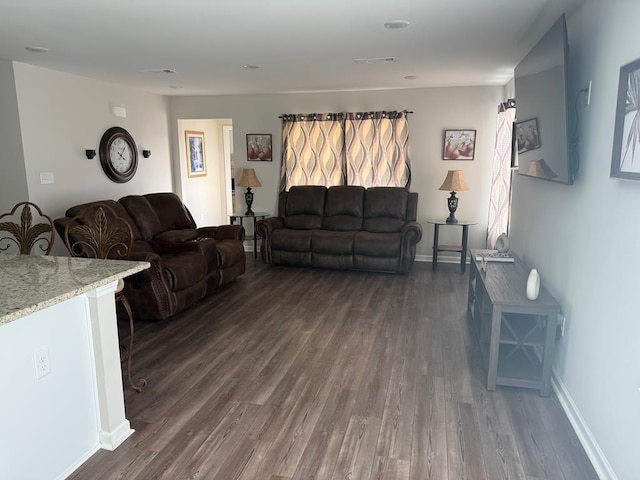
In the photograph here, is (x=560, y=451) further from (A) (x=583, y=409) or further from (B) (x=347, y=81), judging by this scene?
(B) (x=347, y=81)

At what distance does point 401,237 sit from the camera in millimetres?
5523

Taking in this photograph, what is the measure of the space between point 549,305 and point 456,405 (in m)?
0.82

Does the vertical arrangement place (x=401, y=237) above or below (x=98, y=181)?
below

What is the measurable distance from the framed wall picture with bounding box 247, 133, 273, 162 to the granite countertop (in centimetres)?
452

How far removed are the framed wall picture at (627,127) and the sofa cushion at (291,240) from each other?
4102mm

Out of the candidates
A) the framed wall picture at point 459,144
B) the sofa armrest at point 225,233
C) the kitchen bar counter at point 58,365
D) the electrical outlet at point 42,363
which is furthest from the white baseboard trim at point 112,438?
the framed wall picture at point 459,144

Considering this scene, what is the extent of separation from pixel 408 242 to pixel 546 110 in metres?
2.80

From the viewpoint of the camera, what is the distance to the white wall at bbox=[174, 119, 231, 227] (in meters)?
7.10

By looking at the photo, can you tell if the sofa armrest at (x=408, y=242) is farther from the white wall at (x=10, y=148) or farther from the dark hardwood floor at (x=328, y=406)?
the white wall at (x=10, y=148)

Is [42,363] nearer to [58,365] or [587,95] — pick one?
[58,365]

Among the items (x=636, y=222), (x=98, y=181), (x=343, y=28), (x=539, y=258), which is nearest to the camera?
(x=636, y=222)

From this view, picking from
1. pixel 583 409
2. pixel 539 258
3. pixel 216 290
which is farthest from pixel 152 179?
pixel 583 409

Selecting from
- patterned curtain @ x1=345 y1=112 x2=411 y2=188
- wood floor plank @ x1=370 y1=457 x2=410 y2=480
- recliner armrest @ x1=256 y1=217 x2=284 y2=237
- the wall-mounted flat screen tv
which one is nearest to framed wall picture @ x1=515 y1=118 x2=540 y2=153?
the wall-mounted flat screen tv

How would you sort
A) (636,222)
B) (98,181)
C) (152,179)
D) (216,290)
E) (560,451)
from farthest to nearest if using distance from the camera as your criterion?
1. (152,179)
2. (98,181)
3. (216,290)
4. (560,451)
5. (636,222)
